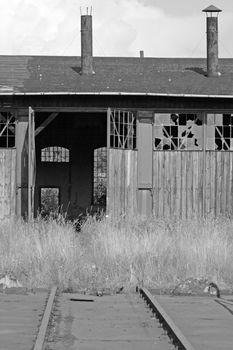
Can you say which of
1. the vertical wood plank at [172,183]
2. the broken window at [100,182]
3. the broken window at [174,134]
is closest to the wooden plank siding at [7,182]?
the broken window at [174,134]

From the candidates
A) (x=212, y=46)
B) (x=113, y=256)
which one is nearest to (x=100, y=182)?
(x=212, y=46)

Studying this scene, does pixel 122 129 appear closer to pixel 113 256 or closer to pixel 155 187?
pixel 155 187

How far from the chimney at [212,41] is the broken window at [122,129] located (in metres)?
3.62

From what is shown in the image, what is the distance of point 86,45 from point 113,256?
1134 centimetres

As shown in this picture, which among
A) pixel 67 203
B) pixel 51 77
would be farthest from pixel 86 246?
pixel 67 203

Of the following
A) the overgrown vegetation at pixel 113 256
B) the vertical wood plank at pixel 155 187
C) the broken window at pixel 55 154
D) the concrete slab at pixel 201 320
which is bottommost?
the concrete slab at pixel 201 320

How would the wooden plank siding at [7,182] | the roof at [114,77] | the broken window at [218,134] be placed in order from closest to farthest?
the wooden plank siding at [7,182], the roof at [114,77], the broken window at [218,134]

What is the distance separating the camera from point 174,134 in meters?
23.6

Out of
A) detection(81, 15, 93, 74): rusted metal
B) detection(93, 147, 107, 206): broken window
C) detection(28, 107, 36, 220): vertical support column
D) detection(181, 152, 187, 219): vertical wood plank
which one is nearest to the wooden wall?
detection(181, 152, 187, 219): vertical wood plank

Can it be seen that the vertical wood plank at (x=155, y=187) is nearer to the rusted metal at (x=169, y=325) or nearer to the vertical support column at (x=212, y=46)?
the vertical support column at (x=212, y=46)

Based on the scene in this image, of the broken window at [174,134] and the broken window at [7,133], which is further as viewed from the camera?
the broken window at [174,134]

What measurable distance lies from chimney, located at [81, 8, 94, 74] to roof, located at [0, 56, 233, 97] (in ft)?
1.06

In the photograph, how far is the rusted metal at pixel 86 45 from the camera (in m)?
25.1

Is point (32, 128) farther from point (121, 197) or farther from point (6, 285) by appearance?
point (6, 285)
